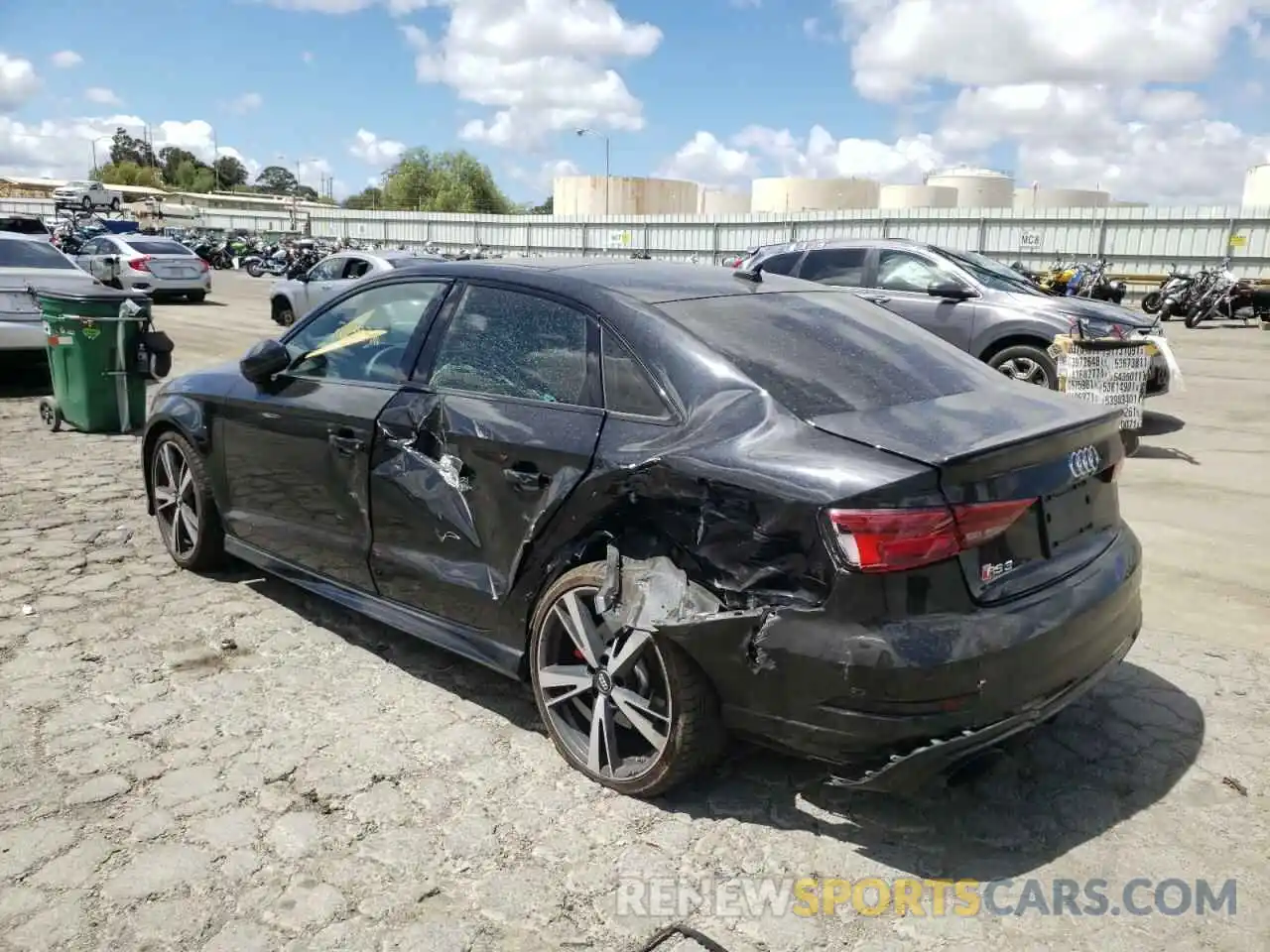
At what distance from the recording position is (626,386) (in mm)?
3229

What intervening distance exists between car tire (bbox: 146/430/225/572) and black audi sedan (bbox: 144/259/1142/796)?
2.78 feet

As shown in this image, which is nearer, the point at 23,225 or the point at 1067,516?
the point at 1067,516

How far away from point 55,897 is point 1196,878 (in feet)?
10.1

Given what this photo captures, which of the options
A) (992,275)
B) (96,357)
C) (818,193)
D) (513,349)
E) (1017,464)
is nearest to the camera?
(1017,464)

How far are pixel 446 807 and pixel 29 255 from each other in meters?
10.3

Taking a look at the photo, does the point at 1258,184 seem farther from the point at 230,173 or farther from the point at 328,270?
the point at 230,173

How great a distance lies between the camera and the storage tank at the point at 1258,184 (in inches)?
1891

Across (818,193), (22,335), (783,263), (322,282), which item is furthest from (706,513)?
(818,193)

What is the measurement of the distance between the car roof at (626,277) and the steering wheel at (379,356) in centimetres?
34

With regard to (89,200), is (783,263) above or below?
below

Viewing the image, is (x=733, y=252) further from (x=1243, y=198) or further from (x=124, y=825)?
(x=1243, y=198)

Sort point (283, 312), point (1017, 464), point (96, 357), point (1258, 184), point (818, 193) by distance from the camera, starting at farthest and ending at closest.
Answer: point (818, 193) < point (1258, 184) < point (283, 312) < point (96, 357) < point (1017, 464)

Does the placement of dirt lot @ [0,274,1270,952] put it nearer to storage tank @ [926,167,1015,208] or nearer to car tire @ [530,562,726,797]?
car tire @ [530,562,726,797]

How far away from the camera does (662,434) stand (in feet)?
9.96
